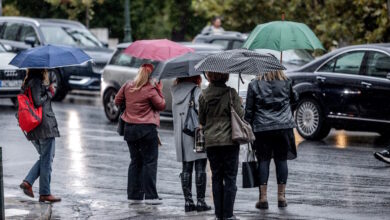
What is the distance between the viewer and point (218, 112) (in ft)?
33.9

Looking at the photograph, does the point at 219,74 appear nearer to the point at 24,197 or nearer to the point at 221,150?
the point at 221,150

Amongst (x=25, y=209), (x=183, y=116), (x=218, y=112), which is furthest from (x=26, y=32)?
(x=218, y=112)

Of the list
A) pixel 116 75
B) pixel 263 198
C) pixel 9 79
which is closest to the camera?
pixel 263 198

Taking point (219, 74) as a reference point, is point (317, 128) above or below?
below

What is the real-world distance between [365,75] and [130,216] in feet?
23.2

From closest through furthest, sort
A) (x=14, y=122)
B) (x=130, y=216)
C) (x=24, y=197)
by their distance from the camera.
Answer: (x=130, y=216), (x=24, y=197), (x=14, y=122)

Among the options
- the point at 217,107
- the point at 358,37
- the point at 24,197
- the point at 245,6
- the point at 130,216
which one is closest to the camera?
the point at 217,107

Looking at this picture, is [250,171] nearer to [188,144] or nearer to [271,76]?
[188,144]

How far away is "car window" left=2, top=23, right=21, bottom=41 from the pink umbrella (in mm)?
15879

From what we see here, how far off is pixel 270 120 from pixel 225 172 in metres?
1.34

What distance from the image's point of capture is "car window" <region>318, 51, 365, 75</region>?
1748cm

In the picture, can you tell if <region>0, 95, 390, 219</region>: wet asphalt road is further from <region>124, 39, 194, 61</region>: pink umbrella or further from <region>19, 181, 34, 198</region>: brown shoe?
<region>124, 39, 194, 61</region>: pink umbrella

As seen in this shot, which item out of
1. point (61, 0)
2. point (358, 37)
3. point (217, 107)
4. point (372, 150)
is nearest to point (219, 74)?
point (217, 107)

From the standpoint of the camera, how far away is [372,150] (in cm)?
1698
